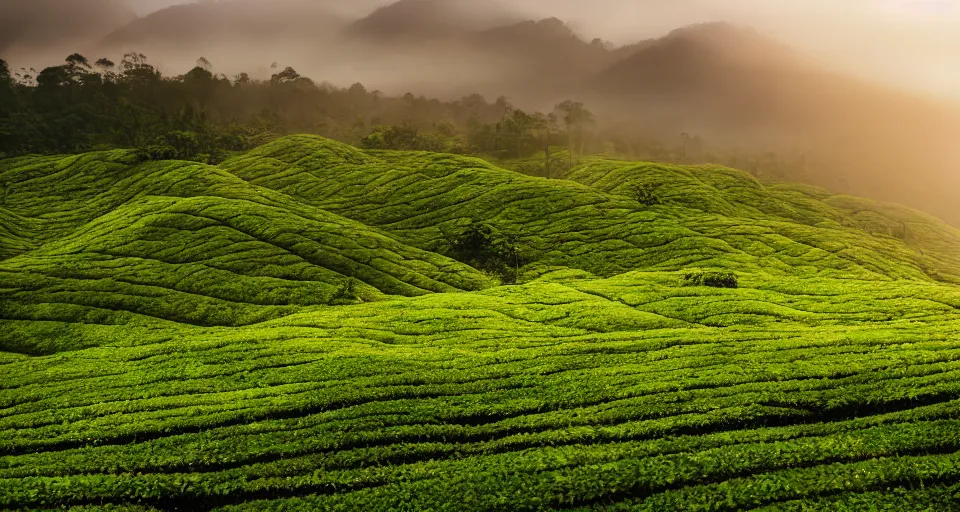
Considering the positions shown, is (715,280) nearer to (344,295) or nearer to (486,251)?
(486,251)

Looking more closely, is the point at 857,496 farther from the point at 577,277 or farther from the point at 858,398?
the point at 577,277

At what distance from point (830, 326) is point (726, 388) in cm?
3069

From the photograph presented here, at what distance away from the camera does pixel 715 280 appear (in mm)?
87375

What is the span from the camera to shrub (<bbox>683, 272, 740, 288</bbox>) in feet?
286

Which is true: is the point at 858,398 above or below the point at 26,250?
above

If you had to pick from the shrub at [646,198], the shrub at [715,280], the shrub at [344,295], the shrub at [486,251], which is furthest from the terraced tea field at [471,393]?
the shrub at [646,198]

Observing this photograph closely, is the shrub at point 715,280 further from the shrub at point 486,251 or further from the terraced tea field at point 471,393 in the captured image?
the shrub at point 486,251

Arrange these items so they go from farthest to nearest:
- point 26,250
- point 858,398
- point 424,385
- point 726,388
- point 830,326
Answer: point 26,250 < point 830,326 < point 424,385 < point 726,388 < point 858,398

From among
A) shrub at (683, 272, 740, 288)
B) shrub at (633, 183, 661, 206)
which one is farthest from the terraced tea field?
shrub at (633, 183, 661, 206)

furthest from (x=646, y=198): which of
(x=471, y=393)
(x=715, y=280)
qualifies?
(x=471, y=393)

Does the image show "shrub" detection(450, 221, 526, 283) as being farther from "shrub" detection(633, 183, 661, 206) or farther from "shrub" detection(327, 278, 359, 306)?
"shrub" detection(633, 183, 661, 206)

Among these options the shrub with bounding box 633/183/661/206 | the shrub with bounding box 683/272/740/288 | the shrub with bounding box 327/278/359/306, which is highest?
the shrub with bounding box 633/183/661/206

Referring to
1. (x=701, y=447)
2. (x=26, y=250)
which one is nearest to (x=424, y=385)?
(x=701, y=447)

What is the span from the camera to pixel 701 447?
100 ft
